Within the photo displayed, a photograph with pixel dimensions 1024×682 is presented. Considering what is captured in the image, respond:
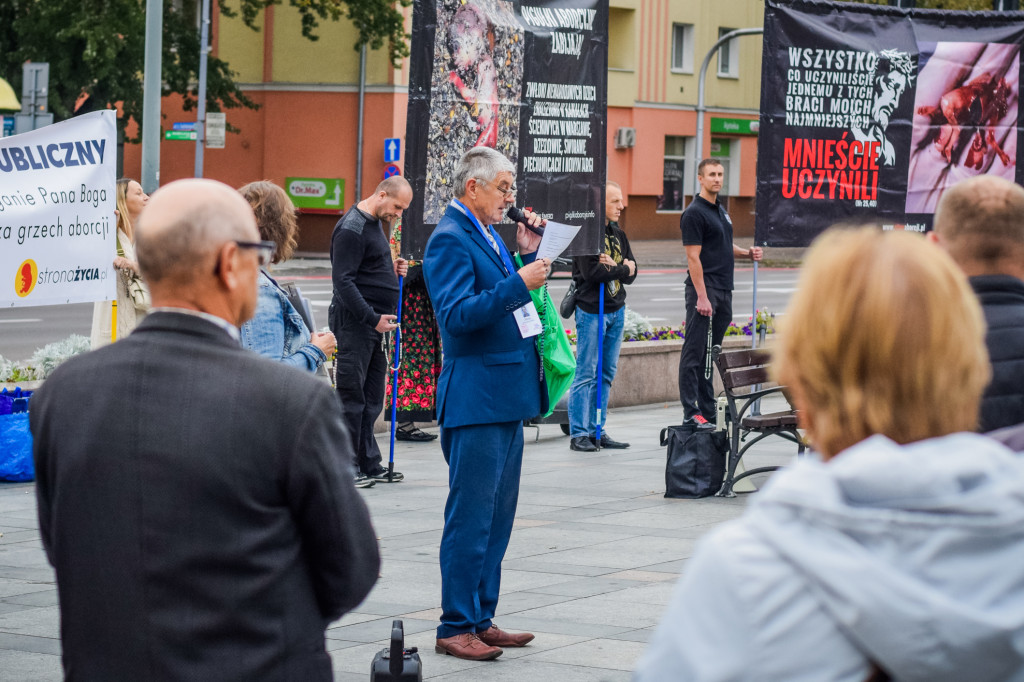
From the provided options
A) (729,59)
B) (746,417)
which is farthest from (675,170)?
(746,417)

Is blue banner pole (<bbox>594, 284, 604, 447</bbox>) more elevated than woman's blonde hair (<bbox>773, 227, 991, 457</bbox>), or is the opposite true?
woman's blonde hair (<bbox>773, 227, 991, 457</bbox>)

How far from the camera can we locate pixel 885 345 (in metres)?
1.77

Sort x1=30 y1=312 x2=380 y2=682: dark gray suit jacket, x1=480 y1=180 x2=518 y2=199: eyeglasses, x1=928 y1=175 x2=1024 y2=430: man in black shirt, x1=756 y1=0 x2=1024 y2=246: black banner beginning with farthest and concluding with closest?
1. x1=756 y1=0 x2=1024 y2=246: black banner
2. x1=480 y1=180 x2=518 y2=199: eyeglasses
3. x1=928 y1=175 x2=1024 y2=430: man in black shirt
4. x1=30 y1=312 x2=380 y2=682: dark gray suit jacket

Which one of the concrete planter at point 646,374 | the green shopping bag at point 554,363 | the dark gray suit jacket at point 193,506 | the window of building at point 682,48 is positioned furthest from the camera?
the window of building at point 682,48

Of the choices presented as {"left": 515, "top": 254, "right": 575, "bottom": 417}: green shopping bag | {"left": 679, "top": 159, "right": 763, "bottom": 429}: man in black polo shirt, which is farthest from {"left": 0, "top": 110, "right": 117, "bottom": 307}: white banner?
{"left": 679, "top": 159, "right": 763, "bottom": 429}: man in black polo shirt

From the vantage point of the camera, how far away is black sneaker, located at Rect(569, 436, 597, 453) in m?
11.3

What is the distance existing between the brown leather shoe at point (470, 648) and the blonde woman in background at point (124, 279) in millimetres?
3246

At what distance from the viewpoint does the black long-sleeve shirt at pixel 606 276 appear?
1119 cm

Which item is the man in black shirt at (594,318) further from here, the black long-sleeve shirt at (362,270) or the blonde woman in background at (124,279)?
the blonde woman in background at (124,279)

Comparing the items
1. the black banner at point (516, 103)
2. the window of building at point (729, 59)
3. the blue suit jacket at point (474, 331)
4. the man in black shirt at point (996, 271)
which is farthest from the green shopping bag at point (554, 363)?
the window of building at point (729, 59)

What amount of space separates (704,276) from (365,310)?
10.9 feet

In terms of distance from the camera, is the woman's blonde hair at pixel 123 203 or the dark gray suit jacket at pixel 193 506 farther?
the woman's blonde hair at pixel 123 203

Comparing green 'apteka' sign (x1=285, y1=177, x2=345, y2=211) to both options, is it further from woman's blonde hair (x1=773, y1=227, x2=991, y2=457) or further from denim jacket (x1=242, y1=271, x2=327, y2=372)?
woman's blonde hair (x1=773, y1=227, x2=991, y2=457)

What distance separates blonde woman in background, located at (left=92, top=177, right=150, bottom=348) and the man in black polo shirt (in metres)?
4.52
